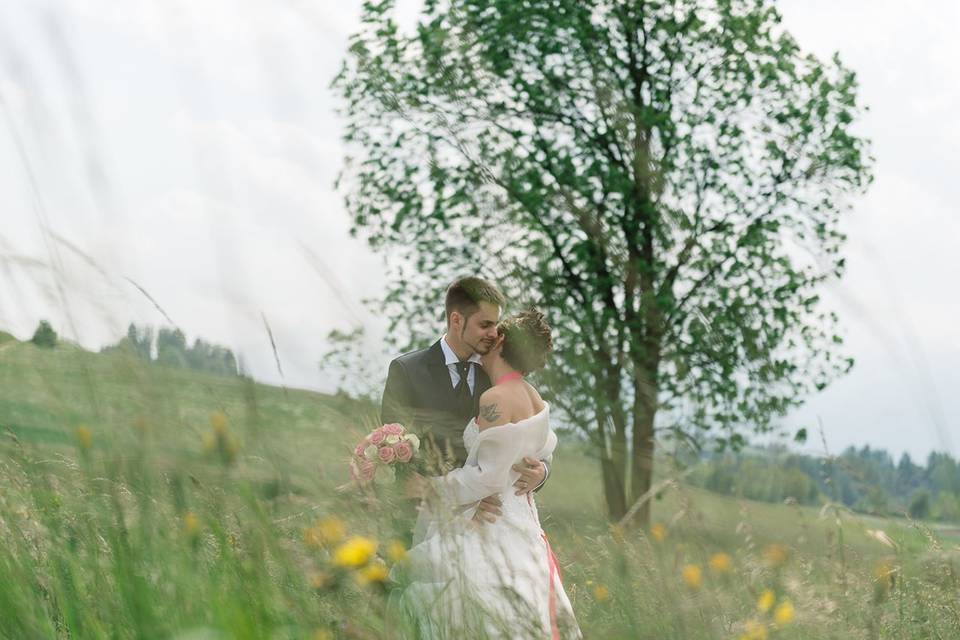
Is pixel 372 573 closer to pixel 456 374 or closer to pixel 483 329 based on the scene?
pixel 483 329

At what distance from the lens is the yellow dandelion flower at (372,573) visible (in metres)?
2.56

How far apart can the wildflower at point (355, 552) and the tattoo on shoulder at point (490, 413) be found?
2.06m

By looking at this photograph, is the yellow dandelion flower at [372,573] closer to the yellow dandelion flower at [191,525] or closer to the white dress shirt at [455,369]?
the yellow dandelion flower at [191,525]

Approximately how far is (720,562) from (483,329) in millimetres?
2233

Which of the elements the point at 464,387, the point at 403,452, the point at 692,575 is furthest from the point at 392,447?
the point at 464,387

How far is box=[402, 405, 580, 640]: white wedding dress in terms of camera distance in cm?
258

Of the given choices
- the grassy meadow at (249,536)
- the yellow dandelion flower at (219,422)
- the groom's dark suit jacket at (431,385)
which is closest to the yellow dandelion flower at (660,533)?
the grassy meadow at (249,536)

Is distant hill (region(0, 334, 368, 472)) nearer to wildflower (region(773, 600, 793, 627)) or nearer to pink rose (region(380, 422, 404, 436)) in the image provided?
wildflower (region(773, 600, 793, 627))

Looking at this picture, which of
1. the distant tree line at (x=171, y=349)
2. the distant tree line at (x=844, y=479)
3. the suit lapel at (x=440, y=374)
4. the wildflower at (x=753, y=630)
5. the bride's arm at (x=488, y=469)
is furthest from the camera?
the suit lapel at (x=440, y=374)

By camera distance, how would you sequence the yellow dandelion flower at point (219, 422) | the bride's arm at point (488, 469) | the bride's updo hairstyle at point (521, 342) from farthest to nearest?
the bride's arm at point (488, 469) → the bride's updo hairstyle at point (521, 342) → the yellow dandelion flower at point (219, 422)

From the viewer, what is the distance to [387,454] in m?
3.83

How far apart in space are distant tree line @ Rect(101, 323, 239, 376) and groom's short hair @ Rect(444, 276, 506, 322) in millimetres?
1414

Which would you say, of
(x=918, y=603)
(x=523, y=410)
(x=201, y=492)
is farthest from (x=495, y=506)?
(x=201, y=492)

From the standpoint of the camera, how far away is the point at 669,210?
2.45 metres
